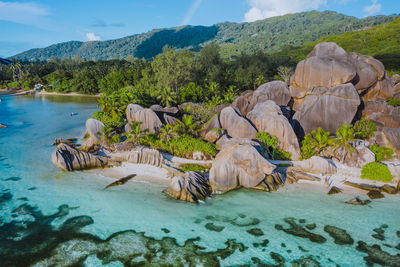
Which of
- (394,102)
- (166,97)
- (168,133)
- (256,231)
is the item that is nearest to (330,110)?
(394,102)

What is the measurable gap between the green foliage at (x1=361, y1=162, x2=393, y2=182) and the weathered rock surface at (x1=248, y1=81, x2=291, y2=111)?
14.1 metres

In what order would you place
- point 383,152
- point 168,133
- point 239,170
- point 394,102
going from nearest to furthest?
1. point 239,170
2. point 383,152
3. point 168,133
4. point 394,102

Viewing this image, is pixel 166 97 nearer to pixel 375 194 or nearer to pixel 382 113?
pixel 382 113

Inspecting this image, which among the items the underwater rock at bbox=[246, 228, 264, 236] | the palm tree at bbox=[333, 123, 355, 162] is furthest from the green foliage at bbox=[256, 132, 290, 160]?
the underwater rock at bbox=[246, 228, 264, 236]

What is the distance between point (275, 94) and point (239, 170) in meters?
17.5

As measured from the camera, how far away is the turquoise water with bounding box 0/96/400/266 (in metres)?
14.2

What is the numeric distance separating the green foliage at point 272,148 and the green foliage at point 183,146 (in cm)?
510

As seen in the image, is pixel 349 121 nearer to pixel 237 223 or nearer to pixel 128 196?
pixel 237 223

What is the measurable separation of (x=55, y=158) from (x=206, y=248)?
58.8 ft

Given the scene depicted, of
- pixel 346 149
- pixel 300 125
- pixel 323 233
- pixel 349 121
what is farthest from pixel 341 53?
pixel 323 233

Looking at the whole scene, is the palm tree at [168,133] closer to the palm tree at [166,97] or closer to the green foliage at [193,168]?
the green foliage at [193,168]

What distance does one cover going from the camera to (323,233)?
16125 millimetres

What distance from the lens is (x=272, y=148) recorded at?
88.4 ft

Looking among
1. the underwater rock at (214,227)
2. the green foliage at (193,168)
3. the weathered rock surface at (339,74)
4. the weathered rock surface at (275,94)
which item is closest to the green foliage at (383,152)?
the weathered rock surface at (339,74)
